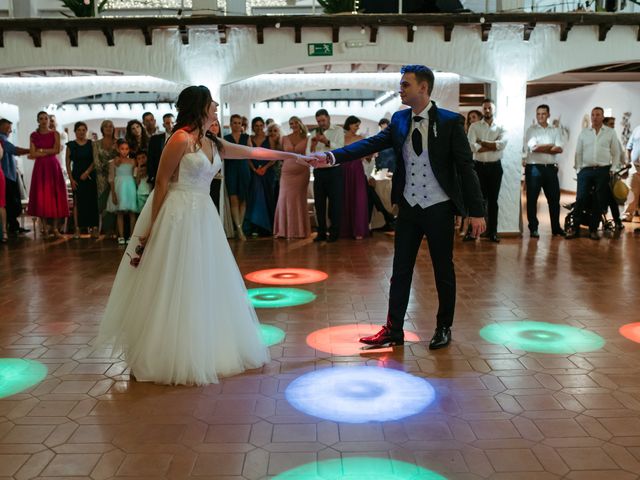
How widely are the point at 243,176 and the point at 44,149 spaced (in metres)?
2.97

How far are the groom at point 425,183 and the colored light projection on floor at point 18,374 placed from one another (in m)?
2.06

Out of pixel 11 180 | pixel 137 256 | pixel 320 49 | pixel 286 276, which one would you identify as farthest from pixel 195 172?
pixel 11 180

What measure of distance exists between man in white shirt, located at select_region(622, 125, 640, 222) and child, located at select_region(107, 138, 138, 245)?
313 inches

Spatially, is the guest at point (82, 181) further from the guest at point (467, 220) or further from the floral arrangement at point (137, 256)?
the floral arrangement at point (137, 256)

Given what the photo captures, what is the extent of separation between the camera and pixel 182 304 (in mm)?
3641

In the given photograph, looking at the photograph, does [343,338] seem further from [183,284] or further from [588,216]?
[588,216]

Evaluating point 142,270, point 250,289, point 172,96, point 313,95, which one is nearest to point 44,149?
point 250,289

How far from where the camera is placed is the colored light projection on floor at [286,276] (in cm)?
646

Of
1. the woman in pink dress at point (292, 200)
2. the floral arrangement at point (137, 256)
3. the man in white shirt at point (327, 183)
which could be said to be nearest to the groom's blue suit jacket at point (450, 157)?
the floral arrangement at point (137, 256)

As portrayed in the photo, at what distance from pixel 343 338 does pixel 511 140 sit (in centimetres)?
593

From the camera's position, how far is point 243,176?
9.36m

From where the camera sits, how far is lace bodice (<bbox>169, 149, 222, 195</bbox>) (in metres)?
3.69

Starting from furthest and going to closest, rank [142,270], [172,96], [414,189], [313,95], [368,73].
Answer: [313,95] → [172,96] → [368,73] → [414,189] → [142,270]

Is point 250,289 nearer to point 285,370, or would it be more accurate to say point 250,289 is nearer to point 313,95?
point 285,370
